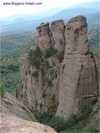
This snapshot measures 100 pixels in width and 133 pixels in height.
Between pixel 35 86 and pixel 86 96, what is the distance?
956 cm

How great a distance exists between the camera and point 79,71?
38375mm

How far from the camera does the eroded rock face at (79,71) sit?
126ft

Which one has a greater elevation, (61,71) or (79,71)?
(79,71)

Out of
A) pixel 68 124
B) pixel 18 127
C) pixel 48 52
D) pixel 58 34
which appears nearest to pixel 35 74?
pixel 48 52

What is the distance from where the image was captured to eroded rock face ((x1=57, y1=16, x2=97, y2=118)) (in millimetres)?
38312

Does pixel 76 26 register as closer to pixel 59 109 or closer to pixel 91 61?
pixel 91 61

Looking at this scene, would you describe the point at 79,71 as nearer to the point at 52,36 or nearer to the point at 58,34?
the point at 58,34

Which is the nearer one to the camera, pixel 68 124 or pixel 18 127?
pixel 18 127

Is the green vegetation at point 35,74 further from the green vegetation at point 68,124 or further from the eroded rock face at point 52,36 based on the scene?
the green vegetation at point 68,124

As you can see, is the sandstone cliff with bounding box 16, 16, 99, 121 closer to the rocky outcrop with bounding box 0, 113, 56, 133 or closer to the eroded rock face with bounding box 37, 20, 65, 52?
the eroded rock face with bounding box 37, 20, 65, 52

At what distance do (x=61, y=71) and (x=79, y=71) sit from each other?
3.11 m

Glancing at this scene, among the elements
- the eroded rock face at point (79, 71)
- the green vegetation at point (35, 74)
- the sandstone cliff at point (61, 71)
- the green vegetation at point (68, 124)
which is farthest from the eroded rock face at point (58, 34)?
the green vegetation at point (68, 124)

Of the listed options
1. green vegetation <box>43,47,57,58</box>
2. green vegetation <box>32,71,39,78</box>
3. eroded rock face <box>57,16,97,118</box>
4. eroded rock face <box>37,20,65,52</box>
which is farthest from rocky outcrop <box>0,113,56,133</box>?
green vegetation <box>32,71,39,78</box>

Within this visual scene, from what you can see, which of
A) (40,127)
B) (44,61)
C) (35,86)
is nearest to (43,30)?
(44,61)
